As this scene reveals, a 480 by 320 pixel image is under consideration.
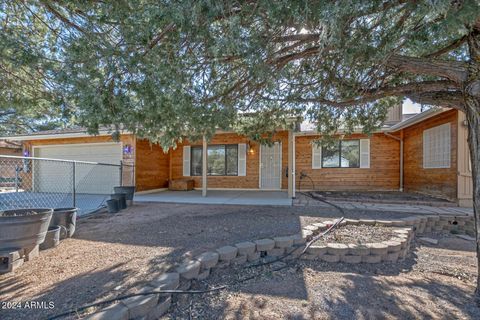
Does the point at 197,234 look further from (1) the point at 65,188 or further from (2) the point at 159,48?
(1) the point at 65,188

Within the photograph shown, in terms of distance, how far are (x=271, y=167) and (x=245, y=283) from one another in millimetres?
8351

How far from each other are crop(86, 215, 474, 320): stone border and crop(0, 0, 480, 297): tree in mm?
1275

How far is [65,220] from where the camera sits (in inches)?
164

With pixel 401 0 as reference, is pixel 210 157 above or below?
below

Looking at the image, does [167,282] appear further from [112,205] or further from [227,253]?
[112,205]

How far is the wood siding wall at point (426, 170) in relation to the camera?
285 inches

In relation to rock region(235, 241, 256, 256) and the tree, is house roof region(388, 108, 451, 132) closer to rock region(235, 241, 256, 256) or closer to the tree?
the tree

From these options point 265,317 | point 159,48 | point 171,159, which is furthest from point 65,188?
point 265,317

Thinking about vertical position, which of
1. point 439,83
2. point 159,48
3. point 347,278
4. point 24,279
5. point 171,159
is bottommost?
point 347,278

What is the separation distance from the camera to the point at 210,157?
38.7 feet

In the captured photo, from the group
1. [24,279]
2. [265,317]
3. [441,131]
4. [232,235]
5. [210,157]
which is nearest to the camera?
[265,317]

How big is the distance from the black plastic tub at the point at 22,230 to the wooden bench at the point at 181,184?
8312mm

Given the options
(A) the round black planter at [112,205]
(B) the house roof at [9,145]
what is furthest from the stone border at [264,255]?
(B) the house roof at [9,145]

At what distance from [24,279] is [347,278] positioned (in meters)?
3.81
